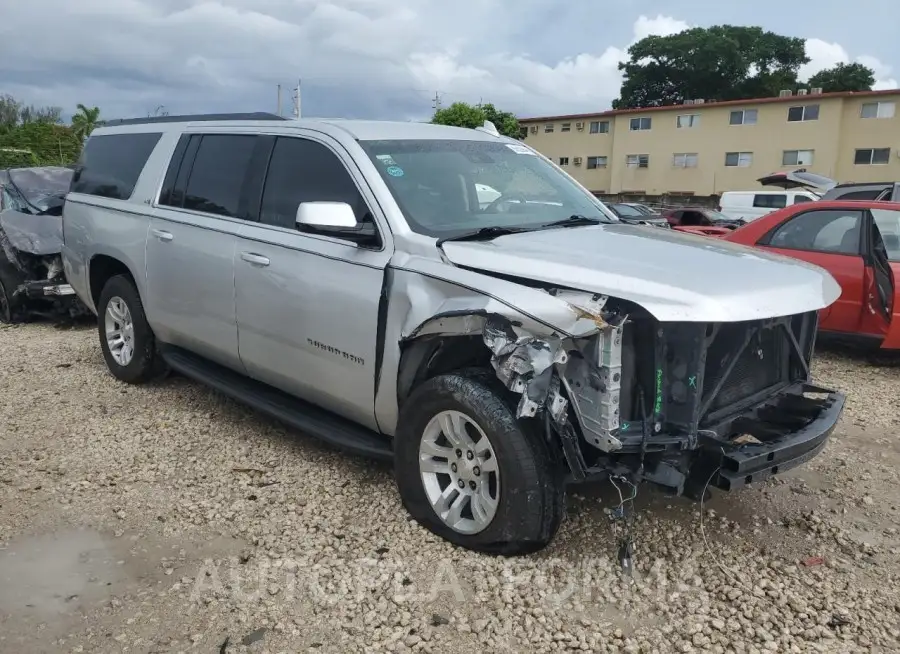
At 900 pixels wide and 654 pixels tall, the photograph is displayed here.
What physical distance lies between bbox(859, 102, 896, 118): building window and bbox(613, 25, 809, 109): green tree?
24.0 meters

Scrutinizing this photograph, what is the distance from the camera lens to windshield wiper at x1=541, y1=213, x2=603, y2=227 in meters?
3.94

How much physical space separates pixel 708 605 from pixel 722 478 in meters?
0.52

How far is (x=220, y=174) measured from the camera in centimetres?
466

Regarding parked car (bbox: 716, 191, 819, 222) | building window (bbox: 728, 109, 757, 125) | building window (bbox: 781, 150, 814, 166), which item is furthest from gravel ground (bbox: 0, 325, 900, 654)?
building window (bbox: 728, 109, 757, 125)

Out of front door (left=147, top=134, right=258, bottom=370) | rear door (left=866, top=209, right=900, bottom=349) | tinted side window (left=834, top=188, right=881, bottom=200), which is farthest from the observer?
tinted side window (left=834, top=188, right=881, bottom=200)

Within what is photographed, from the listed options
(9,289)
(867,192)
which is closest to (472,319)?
(9,289)

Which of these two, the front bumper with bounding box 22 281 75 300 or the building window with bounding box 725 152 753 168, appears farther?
the building window with bounding box 725 152 753 168

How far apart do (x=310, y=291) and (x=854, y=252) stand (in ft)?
16.7

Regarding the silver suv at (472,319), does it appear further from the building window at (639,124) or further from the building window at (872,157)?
the building window at (639,124)

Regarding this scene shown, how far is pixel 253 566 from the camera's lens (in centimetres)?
325

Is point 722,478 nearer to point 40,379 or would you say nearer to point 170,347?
point 170,347

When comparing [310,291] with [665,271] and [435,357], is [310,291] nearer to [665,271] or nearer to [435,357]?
[435,357]

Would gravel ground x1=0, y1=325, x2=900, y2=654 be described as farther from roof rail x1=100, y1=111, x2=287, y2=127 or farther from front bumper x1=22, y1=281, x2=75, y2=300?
front bumper x1=22, y1=281, x2=75, y2=300

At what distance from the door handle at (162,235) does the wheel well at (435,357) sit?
2292 millimetres
